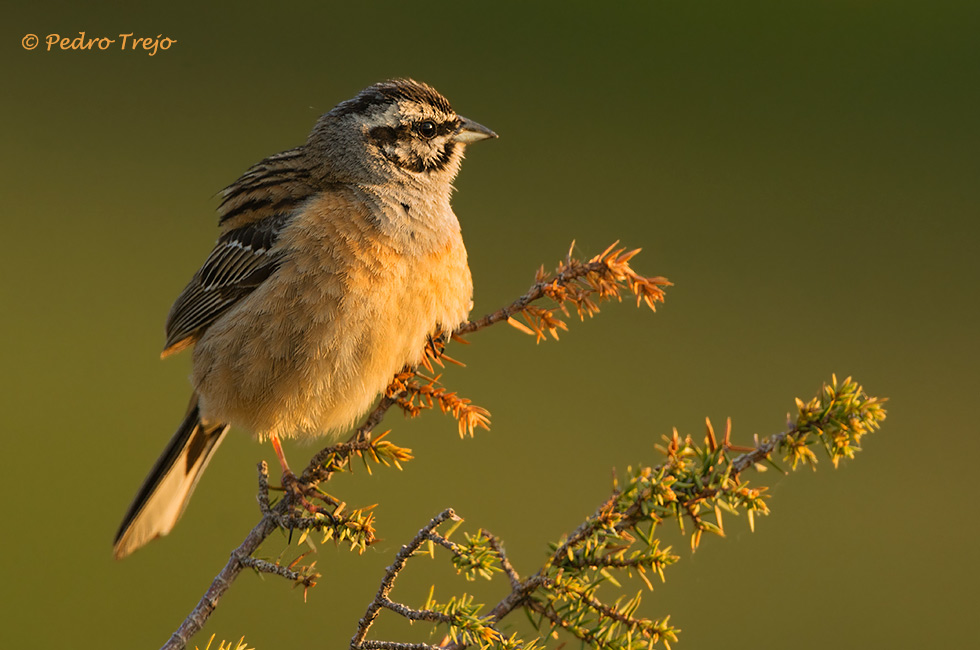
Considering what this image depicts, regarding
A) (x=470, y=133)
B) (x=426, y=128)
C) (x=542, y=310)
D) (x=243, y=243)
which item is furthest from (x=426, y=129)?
(x=542, y=310)

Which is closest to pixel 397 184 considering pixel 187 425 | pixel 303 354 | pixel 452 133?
pixel 452 133

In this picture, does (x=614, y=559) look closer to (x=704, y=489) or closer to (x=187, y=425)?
(x=704, y=489)

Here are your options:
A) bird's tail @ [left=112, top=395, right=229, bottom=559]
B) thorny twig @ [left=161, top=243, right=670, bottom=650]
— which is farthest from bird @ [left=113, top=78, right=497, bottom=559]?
thorny twig @ [left=161, top=243, right=670, bottom=650]

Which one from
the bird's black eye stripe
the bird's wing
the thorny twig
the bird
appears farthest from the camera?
the bird's black eye stripe

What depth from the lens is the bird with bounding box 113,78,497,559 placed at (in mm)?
2529

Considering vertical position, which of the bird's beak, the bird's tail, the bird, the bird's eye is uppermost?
the bird's beak

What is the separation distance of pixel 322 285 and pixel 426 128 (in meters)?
0.72

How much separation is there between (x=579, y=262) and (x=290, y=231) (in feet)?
3.45

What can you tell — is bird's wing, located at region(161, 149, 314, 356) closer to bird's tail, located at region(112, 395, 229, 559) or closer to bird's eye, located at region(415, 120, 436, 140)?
bird's tail, located at region(112, 395, 229, 559)

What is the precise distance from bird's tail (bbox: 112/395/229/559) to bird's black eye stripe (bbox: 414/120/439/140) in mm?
1127

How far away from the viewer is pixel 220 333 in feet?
9.09

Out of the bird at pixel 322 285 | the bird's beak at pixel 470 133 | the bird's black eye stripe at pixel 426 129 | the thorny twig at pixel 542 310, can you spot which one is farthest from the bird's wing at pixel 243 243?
the thorny twig at pixel 542 310

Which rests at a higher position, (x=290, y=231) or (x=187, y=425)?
(x=290, y=231)

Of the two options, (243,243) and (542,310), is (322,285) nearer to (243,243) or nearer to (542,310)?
(243,243)
